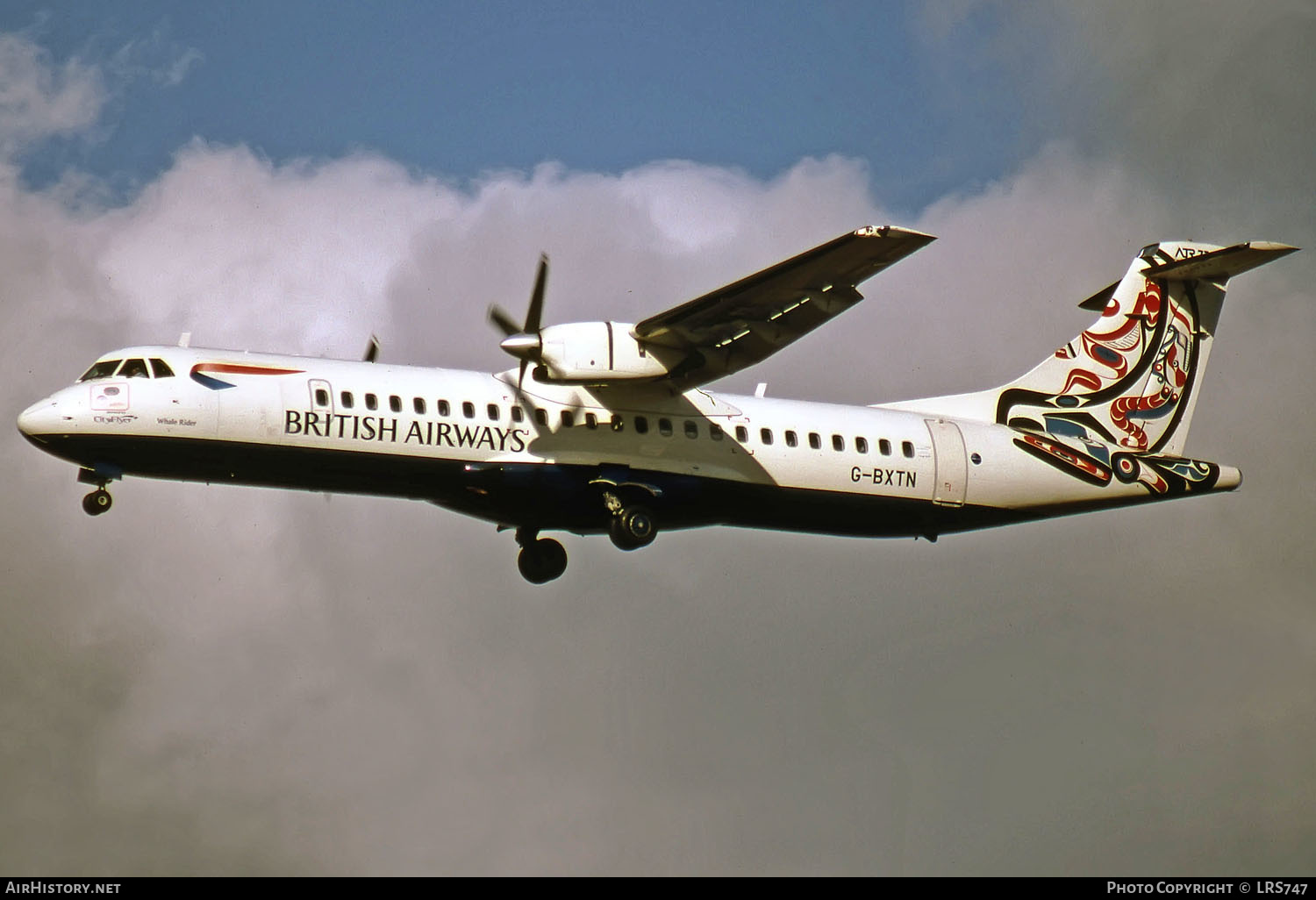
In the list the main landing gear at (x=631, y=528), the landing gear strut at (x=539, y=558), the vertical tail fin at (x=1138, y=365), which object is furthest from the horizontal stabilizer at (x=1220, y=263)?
the landing gear strut at (x=539, y=558)

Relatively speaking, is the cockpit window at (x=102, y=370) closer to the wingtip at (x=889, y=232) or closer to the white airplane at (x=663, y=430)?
the white airplane at (x=663, y=430)

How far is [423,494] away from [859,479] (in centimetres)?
694

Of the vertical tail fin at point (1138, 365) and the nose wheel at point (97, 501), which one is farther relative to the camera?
the vertical tail fin at point (1138, 365)

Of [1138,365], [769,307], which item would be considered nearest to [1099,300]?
[1138,365]

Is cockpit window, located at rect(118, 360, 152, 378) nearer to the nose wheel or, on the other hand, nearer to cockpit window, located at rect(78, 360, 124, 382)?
cockpit window, located at rect(78, 360, 124, 382)

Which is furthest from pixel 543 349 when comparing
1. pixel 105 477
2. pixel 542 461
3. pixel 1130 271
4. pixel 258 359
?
pixel 1130 271

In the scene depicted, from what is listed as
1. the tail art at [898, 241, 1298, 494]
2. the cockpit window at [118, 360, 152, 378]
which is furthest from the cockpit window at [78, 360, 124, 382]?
the tail art at [898, 241, 1298, 494]

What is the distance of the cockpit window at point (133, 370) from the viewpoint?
27203 mm

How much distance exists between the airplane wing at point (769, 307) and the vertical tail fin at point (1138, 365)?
13.9 ft

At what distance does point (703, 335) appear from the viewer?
94.5ft

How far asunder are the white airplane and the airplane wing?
36mm
